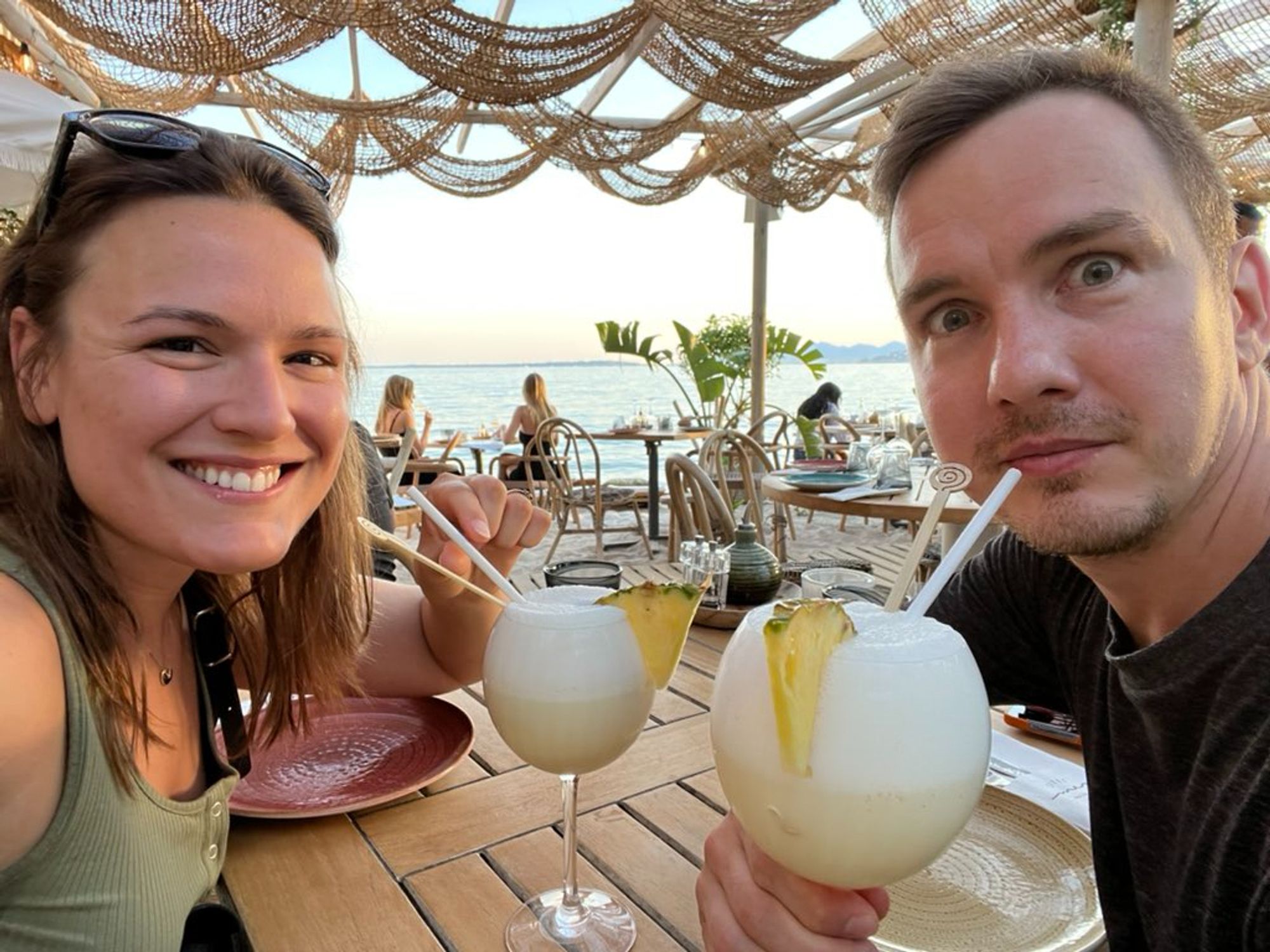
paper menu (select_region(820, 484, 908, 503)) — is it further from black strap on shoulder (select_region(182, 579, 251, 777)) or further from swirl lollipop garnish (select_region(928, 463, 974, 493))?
black strap on shoulder (select_region(182, 579, 251, 777))

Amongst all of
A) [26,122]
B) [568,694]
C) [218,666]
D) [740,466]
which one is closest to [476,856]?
[568,694]

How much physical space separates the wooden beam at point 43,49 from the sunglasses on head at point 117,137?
4214 millimetres

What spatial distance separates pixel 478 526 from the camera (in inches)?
45.2

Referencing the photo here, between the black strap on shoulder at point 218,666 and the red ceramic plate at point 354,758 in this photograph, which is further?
the black strap on shoulder at point 218,666

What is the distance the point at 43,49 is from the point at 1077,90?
18.8 feet

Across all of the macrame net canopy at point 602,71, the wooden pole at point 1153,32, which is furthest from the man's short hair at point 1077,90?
the wooden pole at point 1153,32

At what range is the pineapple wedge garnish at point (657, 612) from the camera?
2.92 feet

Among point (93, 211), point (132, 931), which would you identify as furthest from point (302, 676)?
point (93, 211)

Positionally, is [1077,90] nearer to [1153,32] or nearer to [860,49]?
[1153,32]

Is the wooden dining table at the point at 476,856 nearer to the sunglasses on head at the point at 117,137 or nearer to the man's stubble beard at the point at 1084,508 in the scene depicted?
the man's stubble beard at the point at 1084,508

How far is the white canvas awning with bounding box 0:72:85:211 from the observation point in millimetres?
3248

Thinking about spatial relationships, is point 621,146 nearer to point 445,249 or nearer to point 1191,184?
point 1191,184

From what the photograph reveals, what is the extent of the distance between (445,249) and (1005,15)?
21.7m

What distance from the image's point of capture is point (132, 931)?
82 cm
